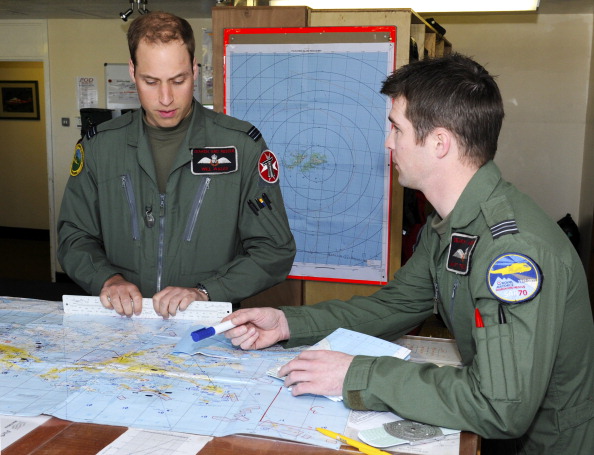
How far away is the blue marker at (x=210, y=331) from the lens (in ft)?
5.26

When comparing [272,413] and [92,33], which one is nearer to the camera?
[272,413]

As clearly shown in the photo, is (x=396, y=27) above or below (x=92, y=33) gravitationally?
below

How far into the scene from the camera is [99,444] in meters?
1.18

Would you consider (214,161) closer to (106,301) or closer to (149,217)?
(149,217)

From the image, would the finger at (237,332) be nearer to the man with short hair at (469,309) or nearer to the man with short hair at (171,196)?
the man with short hair at (469,309)

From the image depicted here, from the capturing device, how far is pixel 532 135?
247 inches

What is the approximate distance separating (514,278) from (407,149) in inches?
16.5

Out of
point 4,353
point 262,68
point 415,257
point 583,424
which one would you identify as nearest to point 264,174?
point 415,257

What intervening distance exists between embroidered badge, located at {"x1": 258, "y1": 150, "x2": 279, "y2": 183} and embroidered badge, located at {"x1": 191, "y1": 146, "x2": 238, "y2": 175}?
89 mm

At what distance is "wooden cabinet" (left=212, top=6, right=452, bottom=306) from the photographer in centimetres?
350

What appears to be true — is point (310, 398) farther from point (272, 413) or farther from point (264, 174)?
point (264, 174)

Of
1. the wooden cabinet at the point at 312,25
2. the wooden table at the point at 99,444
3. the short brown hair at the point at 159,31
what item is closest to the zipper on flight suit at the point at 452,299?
the wooden table at the point at 99,444

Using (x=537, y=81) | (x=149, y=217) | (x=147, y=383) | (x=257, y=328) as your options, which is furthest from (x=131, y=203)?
(x=537, y=81)

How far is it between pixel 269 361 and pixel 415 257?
1.74 feet
